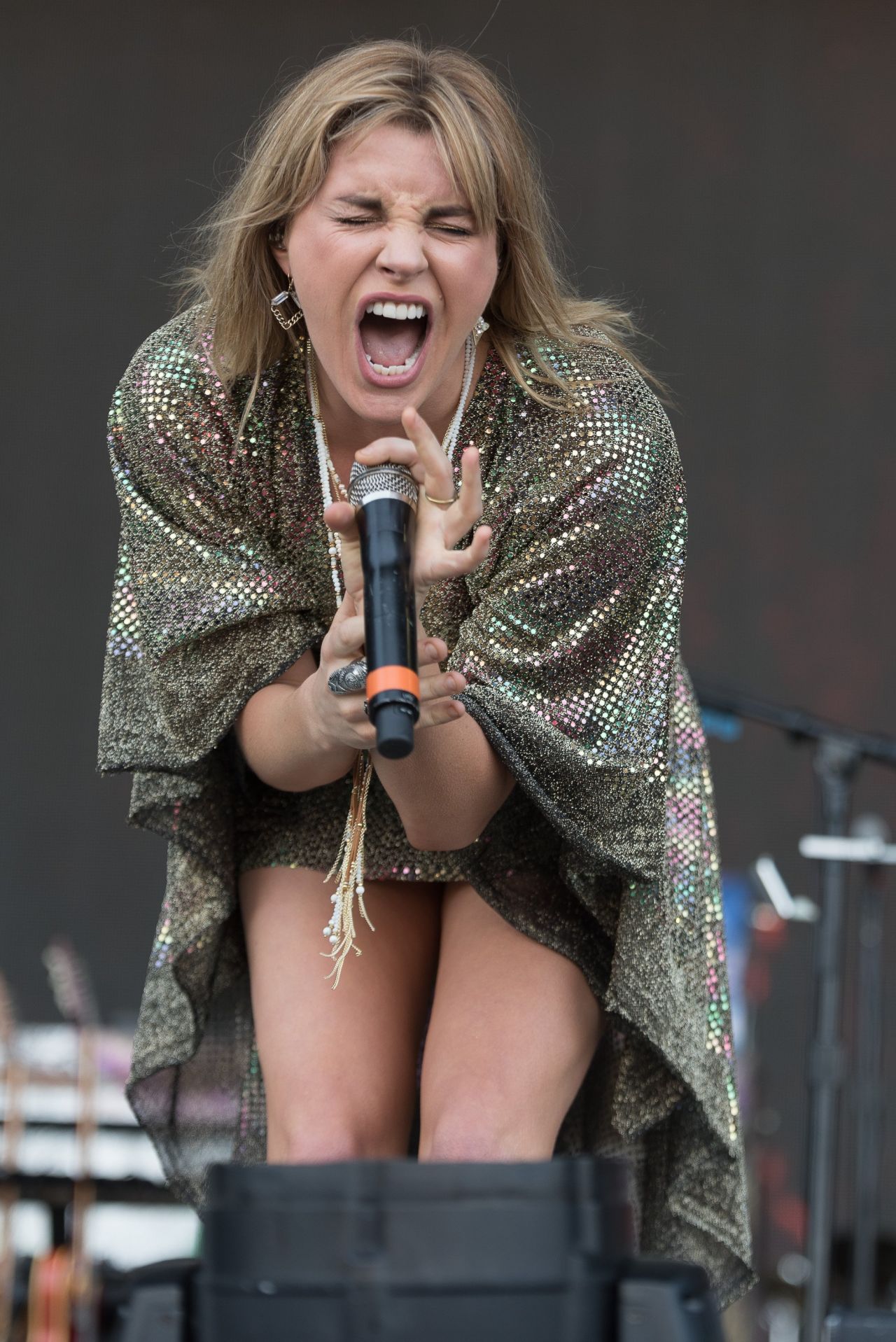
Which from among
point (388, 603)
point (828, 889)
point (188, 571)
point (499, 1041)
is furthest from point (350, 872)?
point (828, 889)

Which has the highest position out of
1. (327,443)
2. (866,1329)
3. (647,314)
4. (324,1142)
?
(647,314)

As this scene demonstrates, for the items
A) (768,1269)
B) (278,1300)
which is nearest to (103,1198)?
(768,1269)

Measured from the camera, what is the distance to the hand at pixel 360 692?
1315 millimetres

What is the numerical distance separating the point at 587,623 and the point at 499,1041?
1.33ft

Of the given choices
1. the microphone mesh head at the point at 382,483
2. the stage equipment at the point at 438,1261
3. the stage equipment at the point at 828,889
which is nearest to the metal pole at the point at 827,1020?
the stage equipment at the point at 828,889

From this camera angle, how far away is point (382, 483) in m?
1.26

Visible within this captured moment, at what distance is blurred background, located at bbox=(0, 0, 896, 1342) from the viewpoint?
428 centimetres

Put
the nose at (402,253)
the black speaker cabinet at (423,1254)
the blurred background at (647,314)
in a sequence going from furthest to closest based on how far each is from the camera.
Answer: the blurred background at (647,314)
the nose at (402,253)
the black speaker cabinet at (423,1254)

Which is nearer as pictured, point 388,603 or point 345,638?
point 388,603

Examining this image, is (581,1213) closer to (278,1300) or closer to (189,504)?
(278,1300)

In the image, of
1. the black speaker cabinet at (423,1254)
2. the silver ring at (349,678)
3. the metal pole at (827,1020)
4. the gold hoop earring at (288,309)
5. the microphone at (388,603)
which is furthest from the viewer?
the metal pole at (827,1020)

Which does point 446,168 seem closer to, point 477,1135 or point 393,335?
point 393,335

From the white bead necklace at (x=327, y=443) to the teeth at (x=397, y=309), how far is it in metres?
0.14

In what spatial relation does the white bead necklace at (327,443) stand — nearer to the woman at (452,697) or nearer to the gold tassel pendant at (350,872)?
the woman at (452,697)
